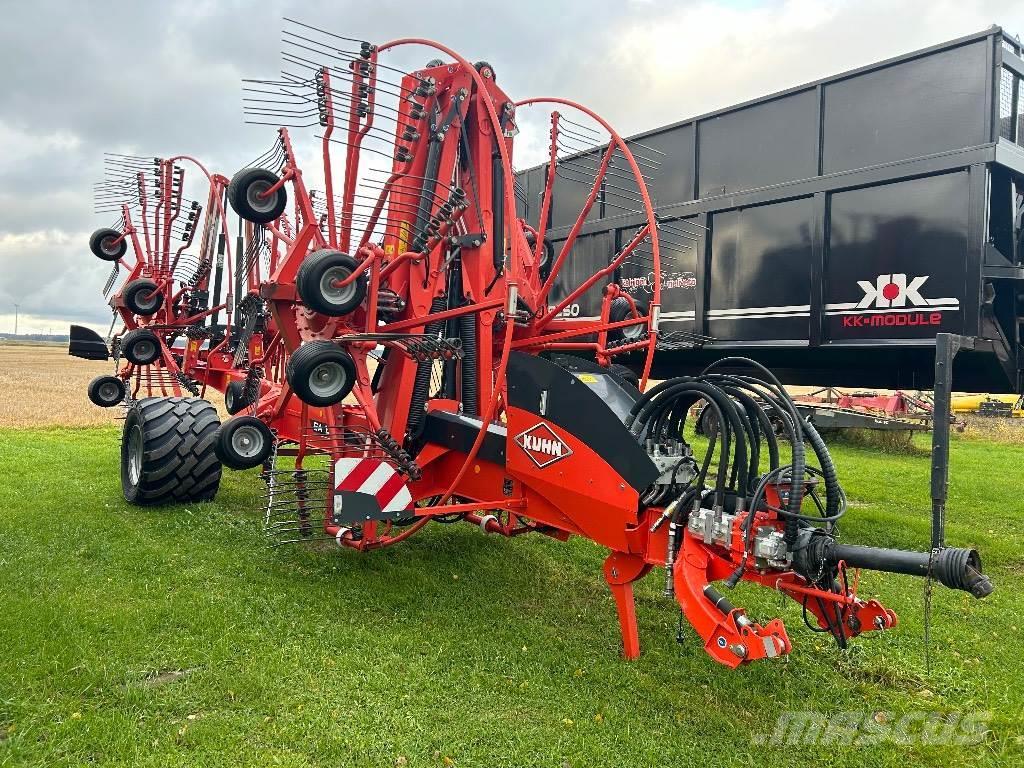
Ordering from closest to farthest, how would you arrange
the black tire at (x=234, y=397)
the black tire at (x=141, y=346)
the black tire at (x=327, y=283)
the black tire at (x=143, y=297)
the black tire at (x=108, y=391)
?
the black tire at (x=327, y=283) → the black tire at (x=234, y=397) → the black tire at (x=141, y=346) → the black tire at (x=143, y=297) → the black tire at (x=108, y=391)

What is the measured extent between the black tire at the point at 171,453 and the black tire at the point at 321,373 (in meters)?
2.30

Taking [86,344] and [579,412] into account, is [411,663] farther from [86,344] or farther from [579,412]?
[86,344]

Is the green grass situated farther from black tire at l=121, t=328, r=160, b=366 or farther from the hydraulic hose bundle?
black tire at l=121, t=328, r=160, b=366

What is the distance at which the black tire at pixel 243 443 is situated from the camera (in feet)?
15.8

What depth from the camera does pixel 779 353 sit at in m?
6.09

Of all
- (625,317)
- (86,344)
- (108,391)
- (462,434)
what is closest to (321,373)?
(462,434)

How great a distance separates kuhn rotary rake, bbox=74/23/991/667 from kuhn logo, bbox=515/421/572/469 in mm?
10

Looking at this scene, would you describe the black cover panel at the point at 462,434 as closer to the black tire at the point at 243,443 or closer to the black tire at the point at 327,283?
the black tire at the point at 327,283

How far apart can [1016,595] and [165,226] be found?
334 inches

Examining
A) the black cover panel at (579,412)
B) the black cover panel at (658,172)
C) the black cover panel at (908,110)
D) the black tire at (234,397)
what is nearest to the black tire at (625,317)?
the black cover panel at (658,172)

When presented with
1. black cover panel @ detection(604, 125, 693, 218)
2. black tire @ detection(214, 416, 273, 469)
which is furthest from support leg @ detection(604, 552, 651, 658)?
black cover panel @ detection(604, 125, 693, 218)

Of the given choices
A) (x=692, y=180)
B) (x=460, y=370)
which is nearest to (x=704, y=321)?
(x=692, y=180)

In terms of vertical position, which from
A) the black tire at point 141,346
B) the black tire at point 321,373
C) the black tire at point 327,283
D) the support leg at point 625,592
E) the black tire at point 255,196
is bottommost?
the support leg at point 625,592

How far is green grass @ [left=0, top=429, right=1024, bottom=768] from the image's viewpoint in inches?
106
